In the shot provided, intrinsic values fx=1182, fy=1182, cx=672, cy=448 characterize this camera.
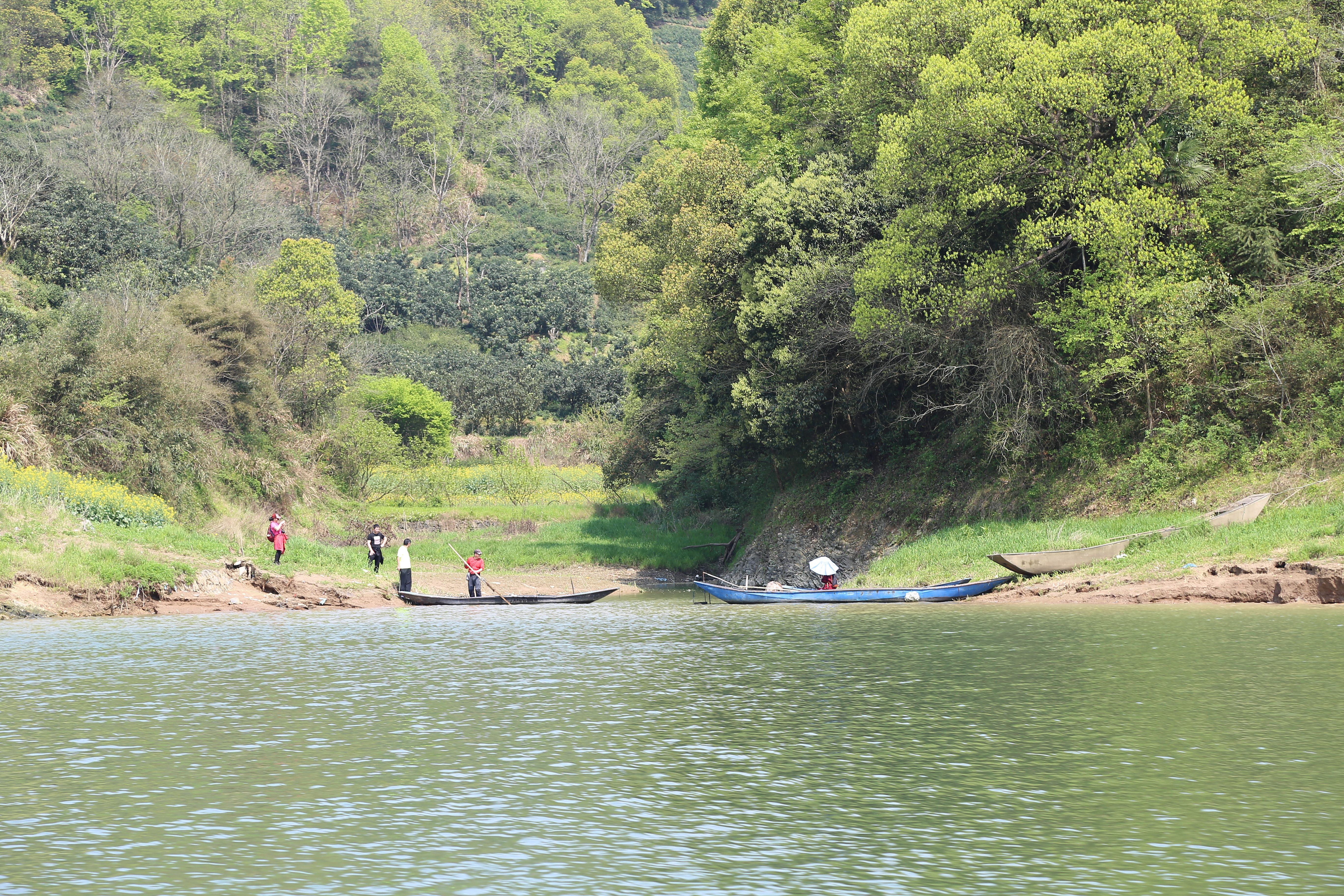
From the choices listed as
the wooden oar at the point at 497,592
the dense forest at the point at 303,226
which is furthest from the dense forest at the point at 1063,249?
the dense forest at the point at 303,226

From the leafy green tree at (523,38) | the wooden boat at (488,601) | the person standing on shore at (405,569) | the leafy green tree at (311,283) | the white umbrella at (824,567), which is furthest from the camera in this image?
the leafy green tree at (523,38)

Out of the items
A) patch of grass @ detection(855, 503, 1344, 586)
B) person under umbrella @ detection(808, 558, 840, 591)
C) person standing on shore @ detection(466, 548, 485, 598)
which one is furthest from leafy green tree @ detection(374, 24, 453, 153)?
person under umbrella @ detection(808, 558, 840, 591)

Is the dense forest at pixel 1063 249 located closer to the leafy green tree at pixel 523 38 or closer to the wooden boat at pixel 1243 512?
the wooden boat at pixel 1243 512

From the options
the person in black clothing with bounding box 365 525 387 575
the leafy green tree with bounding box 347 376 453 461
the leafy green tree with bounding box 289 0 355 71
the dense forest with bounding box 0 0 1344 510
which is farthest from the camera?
the leafy green tree with bounding box 289 0 355 71

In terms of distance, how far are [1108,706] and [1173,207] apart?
64.9ft

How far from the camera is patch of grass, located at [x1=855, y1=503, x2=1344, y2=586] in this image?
24.0 meters

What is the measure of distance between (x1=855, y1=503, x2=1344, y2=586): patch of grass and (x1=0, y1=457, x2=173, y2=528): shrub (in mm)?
20520

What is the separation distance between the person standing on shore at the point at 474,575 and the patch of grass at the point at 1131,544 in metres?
10.9

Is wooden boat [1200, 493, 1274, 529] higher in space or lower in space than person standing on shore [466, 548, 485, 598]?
higher

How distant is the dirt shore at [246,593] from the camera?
2641cm

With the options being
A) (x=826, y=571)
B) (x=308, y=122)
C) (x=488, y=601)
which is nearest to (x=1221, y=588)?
(x=826, y=571)

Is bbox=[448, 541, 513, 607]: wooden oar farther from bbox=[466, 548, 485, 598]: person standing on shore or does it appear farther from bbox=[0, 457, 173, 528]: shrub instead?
bbox=[0, 457, 173, 528]: shrub

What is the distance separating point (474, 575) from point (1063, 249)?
1861 centimetres

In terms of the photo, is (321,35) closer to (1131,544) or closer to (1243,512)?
(1131,544)
